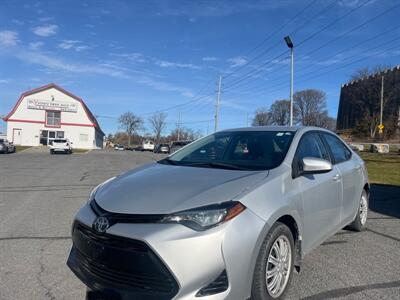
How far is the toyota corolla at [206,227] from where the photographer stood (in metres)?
3.09

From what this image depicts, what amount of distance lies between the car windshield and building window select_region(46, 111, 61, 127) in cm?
6381

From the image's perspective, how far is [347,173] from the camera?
5648 mm

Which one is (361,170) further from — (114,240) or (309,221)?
(114,240)

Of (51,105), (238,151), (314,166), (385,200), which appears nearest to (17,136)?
(51,105)

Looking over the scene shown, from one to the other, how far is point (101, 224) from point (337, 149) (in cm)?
364

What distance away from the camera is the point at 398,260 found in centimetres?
513

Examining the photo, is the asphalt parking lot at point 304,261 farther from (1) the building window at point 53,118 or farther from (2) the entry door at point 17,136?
(1) the building window at point 53,118

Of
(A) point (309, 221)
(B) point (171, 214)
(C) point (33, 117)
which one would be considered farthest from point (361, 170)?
(C) point (33, 117)

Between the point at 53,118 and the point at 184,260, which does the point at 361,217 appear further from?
the point at 53,118

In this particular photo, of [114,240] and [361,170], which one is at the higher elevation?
[361,170]

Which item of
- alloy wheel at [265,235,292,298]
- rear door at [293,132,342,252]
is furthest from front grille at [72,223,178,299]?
rear door at [293,132,342,252]

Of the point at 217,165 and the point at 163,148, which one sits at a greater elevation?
the point at 217,165

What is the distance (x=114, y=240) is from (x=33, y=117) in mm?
65790

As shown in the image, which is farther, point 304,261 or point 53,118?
point 53,118
